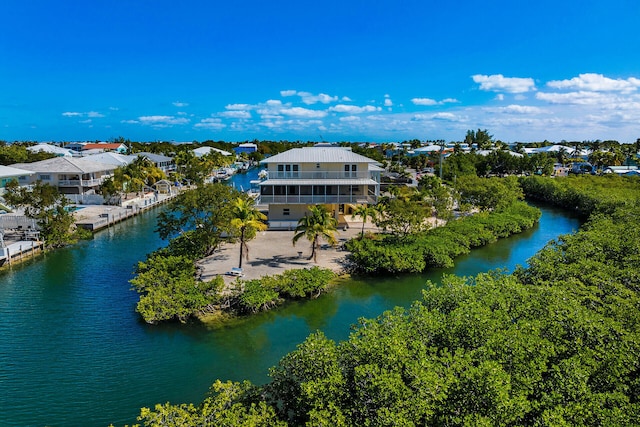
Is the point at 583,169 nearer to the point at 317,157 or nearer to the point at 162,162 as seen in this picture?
the point at 317,157

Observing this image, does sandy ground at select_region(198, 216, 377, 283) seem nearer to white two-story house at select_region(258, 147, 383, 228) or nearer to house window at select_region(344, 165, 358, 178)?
white two-story house at select_region(258, 147, 383, 228)

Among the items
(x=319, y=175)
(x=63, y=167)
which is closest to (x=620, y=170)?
(x=319, y=175)

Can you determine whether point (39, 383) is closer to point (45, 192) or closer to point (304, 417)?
point (304, 417)

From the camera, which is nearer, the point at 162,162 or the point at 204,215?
the point at 204,215

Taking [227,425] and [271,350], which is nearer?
[227,425]

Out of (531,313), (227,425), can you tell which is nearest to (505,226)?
(531,313)

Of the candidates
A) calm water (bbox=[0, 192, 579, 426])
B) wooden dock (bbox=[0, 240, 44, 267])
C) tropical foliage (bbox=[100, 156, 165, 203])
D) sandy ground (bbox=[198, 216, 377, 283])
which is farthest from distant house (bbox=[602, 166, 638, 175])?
wooden dock (bbox=[0, 240, 44, 267])
